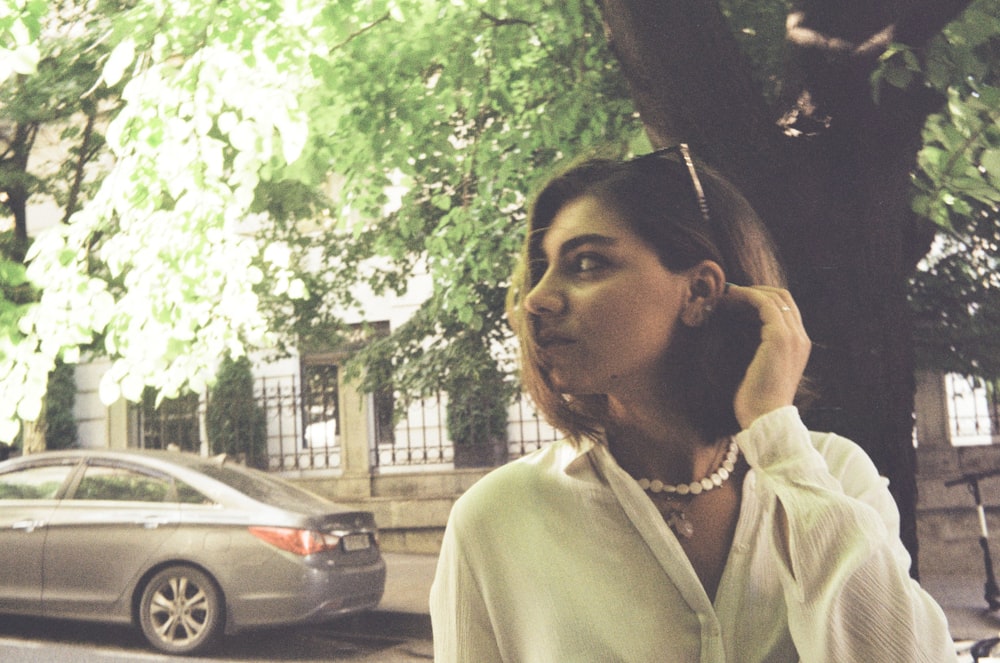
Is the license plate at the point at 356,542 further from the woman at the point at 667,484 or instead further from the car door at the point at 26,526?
the woman at the point at 667,484

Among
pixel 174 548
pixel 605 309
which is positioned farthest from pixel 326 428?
pixel 605 309

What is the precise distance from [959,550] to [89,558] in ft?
30.4

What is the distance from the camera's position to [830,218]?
9.21 feet

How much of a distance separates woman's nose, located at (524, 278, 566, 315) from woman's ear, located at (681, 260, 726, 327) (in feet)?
0.71

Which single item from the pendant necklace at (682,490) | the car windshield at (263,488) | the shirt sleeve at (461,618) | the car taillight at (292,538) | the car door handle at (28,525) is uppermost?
the pendant necklace at (682,490)

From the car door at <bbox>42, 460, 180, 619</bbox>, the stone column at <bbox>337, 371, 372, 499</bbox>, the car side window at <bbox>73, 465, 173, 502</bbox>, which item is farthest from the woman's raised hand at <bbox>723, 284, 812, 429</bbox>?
the stone column at <bbox>337, 371, 372, 499</bbox>

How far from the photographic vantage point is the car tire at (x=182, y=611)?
25.5 ft

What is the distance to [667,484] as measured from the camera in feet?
5.15

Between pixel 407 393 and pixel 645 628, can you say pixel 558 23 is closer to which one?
pixel 645 628

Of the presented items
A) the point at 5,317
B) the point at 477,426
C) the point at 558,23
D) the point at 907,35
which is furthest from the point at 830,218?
the point at 477,426

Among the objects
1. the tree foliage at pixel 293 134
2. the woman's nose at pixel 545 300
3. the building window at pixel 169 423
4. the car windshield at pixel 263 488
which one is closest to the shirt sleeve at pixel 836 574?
the woman's nose at pixel 545 300

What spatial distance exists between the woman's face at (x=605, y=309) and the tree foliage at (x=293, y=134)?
6.46 ft

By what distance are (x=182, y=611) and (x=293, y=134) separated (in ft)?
16.8

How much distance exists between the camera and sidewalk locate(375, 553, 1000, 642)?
8.09m
